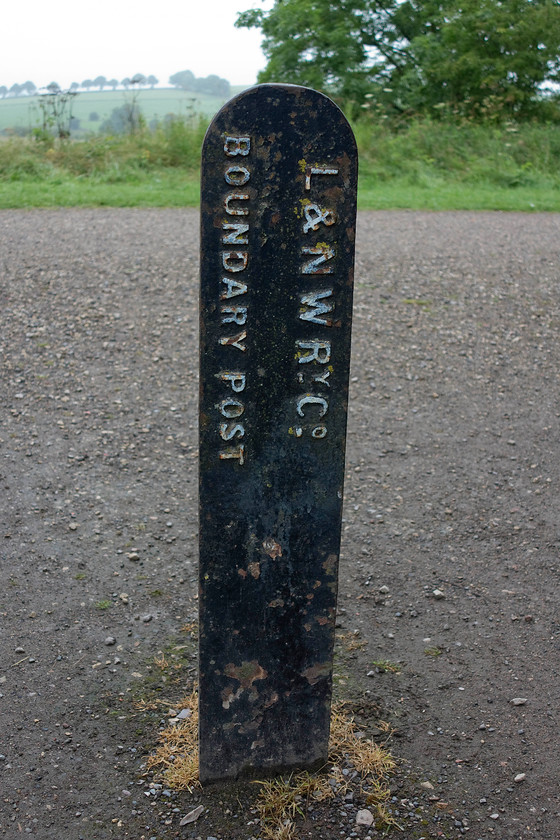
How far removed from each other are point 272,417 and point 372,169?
10.8 m

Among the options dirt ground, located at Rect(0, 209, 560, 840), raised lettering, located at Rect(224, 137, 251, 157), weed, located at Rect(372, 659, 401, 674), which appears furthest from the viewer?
weed, located at Rect(372, 659, 401, 674)

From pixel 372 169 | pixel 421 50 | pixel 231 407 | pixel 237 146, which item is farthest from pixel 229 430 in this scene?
pixel 421 50

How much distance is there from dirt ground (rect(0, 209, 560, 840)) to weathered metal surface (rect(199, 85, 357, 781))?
32cm

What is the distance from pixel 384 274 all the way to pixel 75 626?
5.53 meters

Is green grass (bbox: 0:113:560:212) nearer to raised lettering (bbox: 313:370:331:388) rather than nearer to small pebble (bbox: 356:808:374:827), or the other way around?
raised lettering (bbox: 313:370:331:388)

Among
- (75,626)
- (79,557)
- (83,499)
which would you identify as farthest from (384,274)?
(75,626)

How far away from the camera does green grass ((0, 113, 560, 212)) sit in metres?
10.8

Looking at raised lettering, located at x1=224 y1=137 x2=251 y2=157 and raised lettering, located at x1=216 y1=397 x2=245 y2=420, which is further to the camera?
raised lettering, located at x1=216 y1=397 x2=245 y2=420

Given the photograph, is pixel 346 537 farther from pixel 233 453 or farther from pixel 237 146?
pixel 237 146

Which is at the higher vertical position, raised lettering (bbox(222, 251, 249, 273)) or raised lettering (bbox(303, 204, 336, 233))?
raised lettering (bbox(303, 204, 336, 233))

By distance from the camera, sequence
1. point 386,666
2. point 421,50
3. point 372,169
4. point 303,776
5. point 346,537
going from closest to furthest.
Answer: point 303,776, point 386,666, point 346,537, point 372,169, point 421,50

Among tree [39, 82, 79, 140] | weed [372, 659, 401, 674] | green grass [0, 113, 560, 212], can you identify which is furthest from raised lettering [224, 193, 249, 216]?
tree [39, 82, 79, 140]

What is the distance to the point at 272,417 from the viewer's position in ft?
7.95

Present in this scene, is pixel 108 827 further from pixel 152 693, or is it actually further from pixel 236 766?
pixel 152 693
